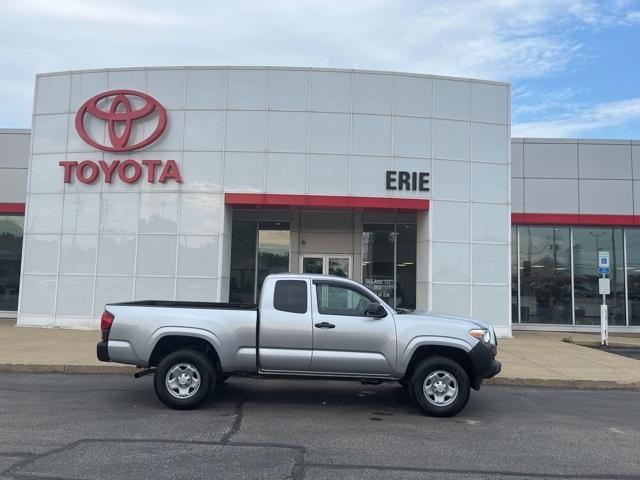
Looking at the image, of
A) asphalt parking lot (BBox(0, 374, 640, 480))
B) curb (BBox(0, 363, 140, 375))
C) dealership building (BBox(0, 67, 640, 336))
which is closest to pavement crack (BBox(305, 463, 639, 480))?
asphalt parking lot (BBox(0, 374, 640, 480))

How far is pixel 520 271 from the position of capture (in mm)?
20656

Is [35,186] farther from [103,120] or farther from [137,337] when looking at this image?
[137,337]

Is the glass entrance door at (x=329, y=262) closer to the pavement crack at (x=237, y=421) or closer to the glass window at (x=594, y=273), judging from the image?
the glass window at (x=594, y=273)

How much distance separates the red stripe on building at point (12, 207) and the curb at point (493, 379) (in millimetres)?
11719

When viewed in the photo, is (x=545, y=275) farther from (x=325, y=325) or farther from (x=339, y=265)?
(x=325, y=325)

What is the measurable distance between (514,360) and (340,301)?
21.1 ft

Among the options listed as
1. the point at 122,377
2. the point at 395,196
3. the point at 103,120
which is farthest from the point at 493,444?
the point at 103,120

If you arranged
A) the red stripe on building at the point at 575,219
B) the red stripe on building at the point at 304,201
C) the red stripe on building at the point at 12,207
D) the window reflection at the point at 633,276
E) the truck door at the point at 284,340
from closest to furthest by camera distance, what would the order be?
the truck door at the point at 284,340 → the red stripe on building at the point at 304,201 → the red stripe on building at the point at 575,219 → the red stripe on building at the point at 12,207 → the window reflection at the point at 633,276

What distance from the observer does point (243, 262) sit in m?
19.0

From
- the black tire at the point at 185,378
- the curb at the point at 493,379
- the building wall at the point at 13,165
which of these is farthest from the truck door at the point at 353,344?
the building wall at the point at 13,165

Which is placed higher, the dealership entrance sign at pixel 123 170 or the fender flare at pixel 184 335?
the dealership entrance sign at pixel 123 170

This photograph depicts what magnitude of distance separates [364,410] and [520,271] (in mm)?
14478

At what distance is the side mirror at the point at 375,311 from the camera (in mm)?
7566

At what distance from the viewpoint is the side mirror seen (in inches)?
298
